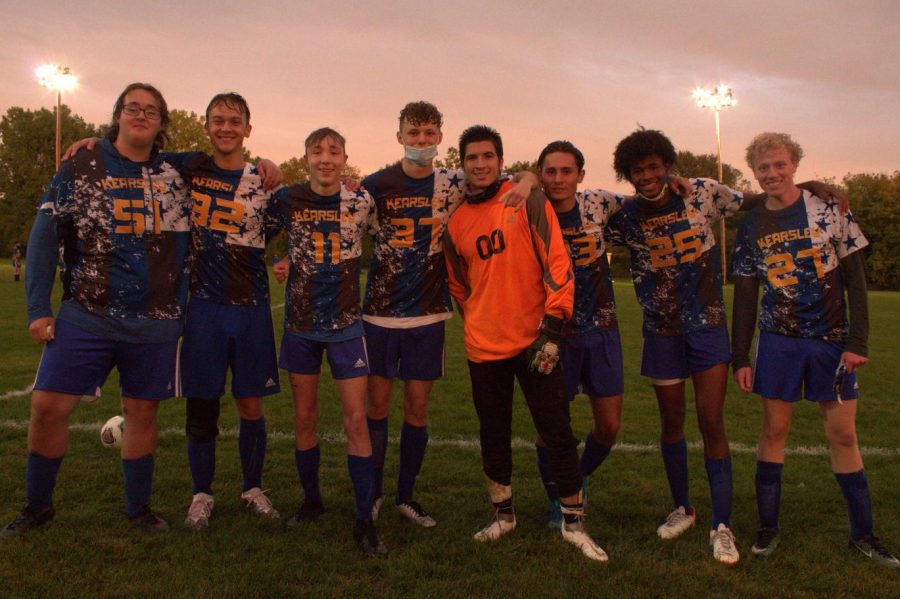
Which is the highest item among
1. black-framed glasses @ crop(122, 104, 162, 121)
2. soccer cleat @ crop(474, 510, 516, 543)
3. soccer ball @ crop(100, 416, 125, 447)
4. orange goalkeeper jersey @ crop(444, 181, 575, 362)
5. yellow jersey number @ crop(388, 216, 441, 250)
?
black-framed glasses @ crop(122, 104, 162, 121)

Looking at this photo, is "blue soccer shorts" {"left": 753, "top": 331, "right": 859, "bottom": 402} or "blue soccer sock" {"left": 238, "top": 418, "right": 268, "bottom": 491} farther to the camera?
"blue soccer sock" {"left": 238, "top": 418, "right": 268, "bottom": 491}

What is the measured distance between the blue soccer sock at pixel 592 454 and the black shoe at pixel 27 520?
311 cm

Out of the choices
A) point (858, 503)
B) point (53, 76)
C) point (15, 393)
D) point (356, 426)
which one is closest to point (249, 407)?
point (356, 426)

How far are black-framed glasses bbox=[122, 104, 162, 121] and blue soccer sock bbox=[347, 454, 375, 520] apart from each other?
220cm

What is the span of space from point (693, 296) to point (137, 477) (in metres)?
3.36

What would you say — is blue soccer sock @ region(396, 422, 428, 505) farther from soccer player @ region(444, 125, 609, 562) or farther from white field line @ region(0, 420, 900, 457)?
white field line @ region(0, 420, 900, 457)

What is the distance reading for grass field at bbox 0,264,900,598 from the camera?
10.7ft

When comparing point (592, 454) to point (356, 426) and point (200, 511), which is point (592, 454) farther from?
point (200, 511)

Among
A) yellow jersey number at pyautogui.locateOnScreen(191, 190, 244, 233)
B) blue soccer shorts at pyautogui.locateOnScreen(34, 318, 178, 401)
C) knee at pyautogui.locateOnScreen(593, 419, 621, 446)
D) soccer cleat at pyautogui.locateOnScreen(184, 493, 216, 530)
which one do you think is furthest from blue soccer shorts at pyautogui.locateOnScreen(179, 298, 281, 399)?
knee at pyautogui.locateOnScreen(593, 419, 621, 446)

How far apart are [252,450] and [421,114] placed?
2.32m

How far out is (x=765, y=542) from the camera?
3.74 metres

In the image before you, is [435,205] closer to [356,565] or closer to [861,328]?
[356,565]

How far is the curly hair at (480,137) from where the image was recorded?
12.8ft

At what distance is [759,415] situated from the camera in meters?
7.17
